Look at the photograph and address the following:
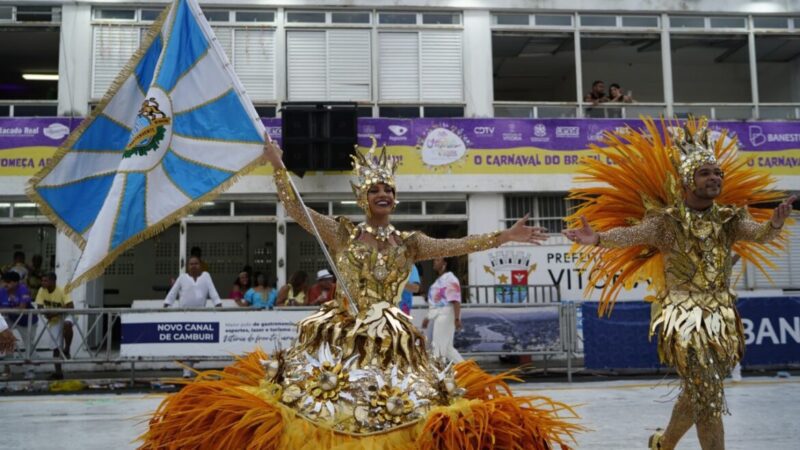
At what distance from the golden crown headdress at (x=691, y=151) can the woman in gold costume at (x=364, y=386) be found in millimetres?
1084

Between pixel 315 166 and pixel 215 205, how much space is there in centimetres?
230

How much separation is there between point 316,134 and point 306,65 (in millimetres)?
1925

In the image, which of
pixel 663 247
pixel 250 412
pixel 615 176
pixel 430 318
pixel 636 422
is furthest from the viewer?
pixel 430 318

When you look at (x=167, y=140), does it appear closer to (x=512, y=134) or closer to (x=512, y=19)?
(x=512, y=134)

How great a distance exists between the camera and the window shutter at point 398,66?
14.0 m

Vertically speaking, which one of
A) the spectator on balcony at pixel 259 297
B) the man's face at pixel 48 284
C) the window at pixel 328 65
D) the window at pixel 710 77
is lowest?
the spectator on balcony at pixel 259 297

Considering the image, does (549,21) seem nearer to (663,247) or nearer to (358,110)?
(358,110)

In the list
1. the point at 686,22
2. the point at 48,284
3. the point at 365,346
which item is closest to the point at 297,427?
the point at 365,346

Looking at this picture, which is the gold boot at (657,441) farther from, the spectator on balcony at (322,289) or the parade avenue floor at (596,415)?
the spectator on balcony at (322,289)

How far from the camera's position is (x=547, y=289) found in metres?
12.5

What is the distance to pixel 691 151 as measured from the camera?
4.36 m

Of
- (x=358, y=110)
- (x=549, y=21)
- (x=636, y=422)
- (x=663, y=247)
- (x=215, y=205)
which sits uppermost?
(x=549, y=21)

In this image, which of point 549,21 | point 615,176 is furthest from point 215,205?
point 615,176

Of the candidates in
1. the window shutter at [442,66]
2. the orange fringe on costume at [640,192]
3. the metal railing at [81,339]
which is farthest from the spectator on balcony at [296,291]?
the orange fringe on costume at [640,192]
